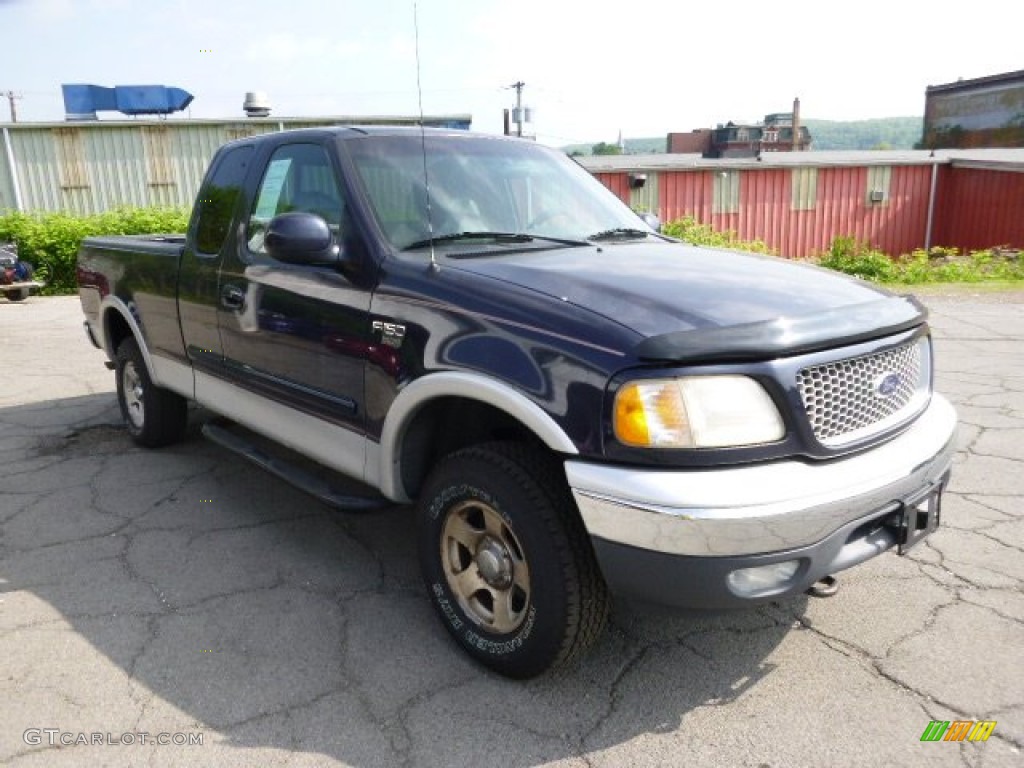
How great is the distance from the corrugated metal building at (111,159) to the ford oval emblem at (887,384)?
1800 cm

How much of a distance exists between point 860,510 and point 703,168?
76.7 ft

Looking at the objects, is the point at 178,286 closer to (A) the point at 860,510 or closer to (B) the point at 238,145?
(B) the point at 238,145

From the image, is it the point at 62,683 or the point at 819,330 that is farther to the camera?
the point at 62,683

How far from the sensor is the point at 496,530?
2.70 metres

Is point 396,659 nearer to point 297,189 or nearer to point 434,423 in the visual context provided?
point 434,423

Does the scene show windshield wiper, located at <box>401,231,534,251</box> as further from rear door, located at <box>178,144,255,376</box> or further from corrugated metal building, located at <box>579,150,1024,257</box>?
corrugated metal building, located at <box>579,150,1024,257</box>

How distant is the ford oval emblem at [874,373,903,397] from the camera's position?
255 cm

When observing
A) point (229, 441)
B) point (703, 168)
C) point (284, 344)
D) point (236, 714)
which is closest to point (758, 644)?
point (236, 714)

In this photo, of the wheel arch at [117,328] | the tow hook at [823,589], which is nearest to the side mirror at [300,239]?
the tow hook at [823,589]

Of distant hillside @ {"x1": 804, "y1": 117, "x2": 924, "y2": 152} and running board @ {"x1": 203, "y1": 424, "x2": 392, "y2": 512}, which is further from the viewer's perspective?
distant hillside @ {"x1": 804, "y1": 117, "x2": 924, "y2": 152}

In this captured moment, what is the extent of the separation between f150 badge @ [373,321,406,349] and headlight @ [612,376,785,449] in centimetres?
96

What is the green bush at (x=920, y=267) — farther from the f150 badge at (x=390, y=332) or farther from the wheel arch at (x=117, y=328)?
the f150 badge at (x=390, y=332)

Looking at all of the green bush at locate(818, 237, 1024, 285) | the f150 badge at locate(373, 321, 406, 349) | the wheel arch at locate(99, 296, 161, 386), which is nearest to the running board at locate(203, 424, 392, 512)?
the f150 badge at locate(373, 321, 406, 349)

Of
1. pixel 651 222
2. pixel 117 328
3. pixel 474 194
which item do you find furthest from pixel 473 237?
pixel 117 328
